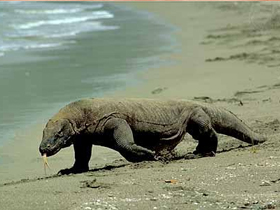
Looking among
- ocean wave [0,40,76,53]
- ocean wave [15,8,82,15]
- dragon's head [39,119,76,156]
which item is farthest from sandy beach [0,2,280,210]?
ocean wave [15,8,82,15]

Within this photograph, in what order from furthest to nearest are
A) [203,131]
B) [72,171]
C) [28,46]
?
[28,46] → [203,131] → [72,171]

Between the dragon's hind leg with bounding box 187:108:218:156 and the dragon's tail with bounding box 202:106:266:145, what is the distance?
0.45 ft

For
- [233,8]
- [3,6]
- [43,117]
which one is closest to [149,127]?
[43,117]

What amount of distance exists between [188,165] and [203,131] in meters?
1.01

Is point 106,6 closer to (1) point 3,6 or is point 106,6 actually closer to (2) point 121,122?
(1) point 3,6

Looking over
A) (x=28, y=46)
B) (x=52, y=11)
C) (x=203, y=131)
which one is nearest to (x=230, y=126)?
(x=203, y=131)

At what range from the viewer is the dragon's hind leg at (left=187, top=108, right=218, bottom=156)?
8562 mm

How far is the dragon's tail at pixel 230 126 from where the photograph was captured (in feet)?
28.8

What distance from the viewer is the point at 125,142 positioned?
7.91 meters

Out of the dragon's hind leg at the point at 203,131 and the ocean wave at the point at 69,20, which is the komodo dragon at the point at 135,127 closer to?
the dragon's hind leg at the point at 203,131

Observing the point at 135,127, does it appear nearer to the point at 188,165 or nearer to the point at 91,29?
the point at 188,165

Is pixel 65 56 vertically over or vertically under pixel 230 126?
under

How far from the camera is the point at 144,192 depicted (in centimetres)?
636

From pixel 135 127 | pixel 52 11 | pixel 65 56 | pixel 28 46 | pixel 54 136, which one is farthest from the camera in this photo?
pixel 52 11
